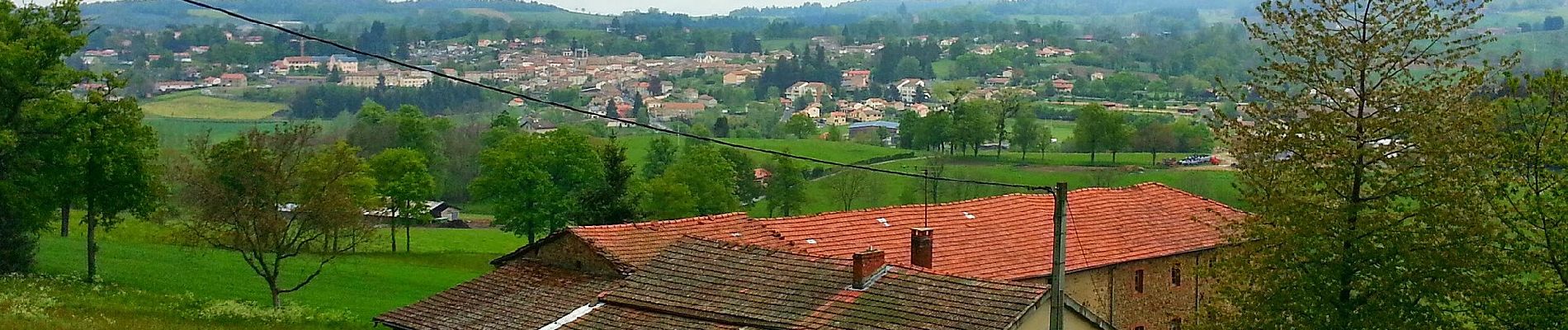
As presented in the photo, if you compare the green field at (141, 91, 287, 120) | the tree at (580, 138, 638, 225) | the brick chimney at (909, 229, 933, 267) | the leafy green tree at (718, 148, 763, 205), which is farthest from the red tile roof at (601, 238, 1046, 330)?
the green field at (141, 91, 287, 120)

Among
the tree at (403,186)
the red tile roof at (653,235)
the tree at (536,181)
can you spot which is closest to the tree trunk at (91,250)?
the red tile roof at (653,235)

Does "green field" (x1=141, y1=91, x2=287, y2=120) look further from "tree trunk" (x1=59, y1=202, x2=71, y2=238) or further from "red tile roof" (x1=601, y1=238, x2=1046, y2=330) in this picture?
"red tile roof" (x1=601, y1=238, x2=1046, y2=330)

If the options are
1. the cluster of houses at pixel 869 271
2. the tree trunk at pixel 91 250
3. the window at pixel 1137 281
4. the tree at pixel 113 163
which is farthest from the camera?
the tree trunk at pixel 91 250

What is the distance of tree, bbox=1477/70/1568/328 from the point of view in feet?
55.5

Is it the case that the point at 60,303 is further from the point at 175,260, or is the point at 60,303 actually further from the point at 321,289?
the point at 175,260

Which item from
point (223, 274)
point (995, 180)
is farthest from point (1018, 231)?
point (995, 180)

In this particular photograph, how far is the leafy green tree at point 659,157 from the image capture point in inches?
3017

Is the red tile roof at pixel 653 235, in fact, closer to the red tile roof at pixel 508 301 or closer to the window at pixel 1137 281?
the red tile roof at pixel 508 301

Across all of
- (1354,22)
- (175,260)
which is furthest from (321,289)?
(1354,22)

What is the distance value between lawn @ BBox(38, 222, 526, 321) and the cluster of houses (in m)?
9.75

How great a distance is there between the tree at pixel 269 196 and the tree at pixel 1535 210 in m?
22.5

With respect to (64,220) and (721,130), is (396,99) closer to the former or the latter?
(721,130)

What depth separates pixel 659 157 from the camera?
78688mm

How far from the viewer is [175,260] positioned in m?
42.4
